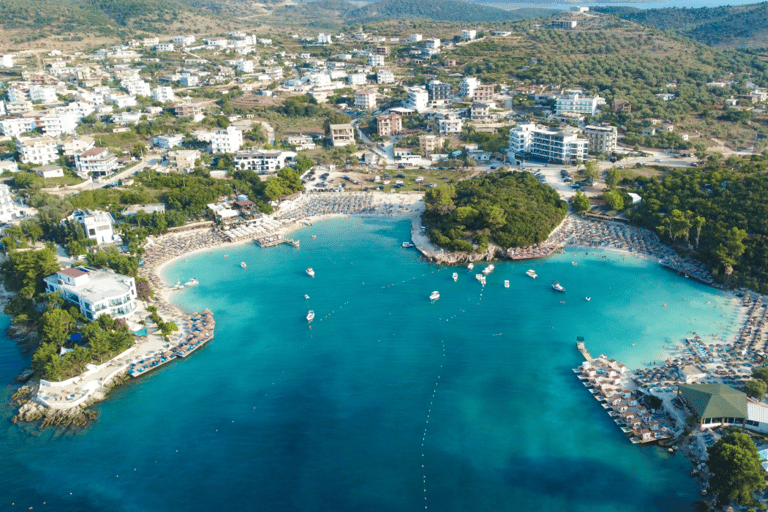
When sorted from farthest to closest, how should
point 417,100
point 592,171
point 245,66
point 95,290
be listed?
point 245,66, point 417,100, point 592,171, point 95,290

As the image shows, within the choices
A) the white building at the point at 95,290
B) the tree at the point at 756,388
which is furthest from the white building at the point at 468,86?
the tree at the point at 756,388

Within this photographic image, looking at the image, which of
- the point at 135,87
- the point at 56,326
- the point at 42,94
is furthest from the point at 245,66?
the point at 56,326

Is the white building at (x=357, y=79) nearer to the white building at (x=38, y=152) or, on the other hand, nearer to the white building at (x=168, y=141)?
the white building at (x=168, y=141)

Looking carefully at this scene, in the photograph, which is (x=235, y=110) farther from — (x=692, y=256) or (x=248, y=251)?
(x=692, y=256)

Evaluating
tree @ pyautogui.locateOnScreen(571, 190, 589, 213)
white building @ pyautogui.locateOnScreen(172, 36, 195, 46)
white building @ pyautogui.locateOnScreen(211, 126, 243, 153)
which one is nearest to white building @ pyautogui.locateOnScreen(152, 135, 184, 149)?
white building @ pyautogui.locateOnScreen(211, 126, 243, 153)

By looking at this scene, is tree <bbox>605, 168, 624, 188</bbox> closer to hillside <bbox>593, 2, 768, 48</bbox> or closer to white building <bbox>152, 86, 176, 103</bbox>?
white building <bbox>152, 86, 176, 103</bbox>

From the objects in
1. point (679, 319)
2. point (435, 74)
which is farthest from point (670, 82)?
point (679, 319)

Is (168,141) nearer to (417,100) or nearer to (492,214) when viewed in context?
(417,100)
